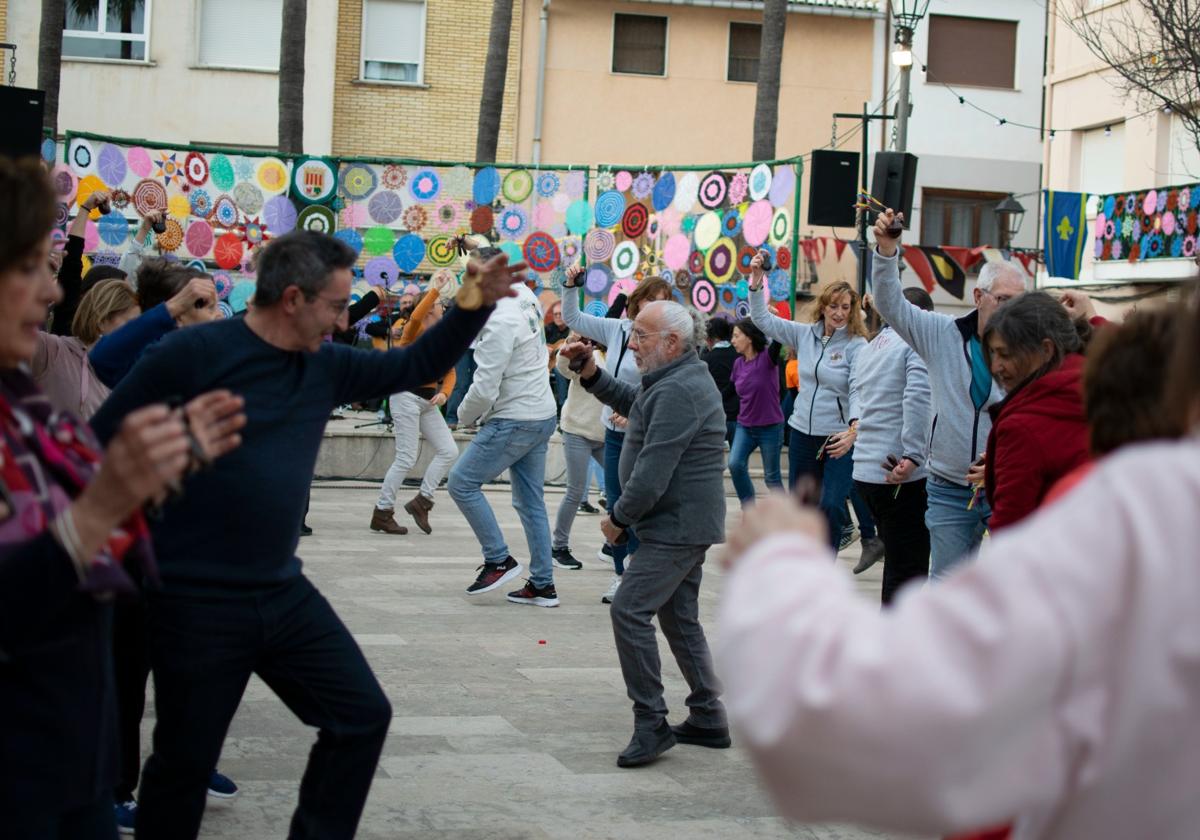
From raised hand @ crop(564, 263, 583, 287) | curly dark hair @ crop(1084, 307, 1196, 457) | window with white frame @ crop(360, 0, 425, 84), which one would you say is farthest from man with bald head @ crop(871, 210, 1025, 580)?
window with white frame @ crop(360, 0, 425, 84)

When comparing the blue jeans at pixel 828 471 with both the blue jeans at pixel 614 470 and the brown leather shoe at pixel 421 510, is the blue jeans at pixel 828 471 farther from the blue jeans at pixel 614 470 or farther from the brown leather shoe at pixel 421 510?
the brown leather shoe at pixel 421 510

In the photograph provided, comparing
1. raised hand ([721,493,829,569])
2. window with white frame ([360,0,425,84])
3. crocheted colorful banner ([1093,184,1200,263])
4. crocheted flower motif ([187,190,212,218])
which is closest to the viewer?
raised hand ([721,493,829,569])

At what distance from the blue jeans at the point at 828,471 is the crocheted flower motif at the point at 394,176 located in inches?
294

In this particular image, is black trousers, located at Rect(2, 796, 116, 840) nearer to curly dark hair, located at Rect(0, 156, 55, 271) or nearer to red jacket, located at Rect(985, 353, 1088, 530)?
curly dark hair, located at Rect(0, 156, 55, 271)

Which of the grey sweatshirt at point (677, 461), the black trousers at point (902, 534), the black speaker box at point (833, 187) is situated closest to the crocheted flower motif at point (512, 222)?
the black speaker box at point (833, 187)

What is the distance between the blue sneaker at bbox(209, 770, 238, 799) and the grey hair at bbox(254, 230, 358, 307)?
6.49 ft

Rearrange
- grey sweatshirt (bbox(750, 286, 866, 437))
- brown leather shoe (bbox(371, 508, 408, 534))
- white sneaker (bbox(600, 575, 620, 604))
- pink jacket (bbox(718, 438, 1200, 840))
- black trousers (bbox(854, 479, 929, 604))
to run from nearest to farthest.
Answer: pink jacket (bbox(718, 438, 1200, 840)) → black trousers (bbox(854, 479, 929, 604)) → white sneaker (bbox(600, 575, 620, 604)) → grey sweatshirt (bbox(750, 286, 866, 437)) → brown leather shoe (bbox(371, 508, 408, 534))

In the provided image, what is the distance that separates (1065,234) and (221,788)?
22844 mm

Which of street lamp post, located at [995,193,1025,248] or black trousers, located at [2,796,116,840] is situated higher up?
street lamp post, located at [995,193,1025,248]

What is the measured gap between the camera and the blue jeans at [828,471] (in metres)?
10.2

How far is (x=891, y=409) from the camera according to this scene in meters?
7.86

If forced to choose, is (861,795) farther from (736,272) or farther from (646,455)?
(736,272)

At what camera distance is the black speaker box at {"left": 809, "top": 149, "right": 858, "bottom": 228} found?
50.9 feet

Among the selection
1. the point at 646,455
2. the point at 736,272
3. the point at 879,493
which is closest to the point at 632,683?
the point at 646,455
